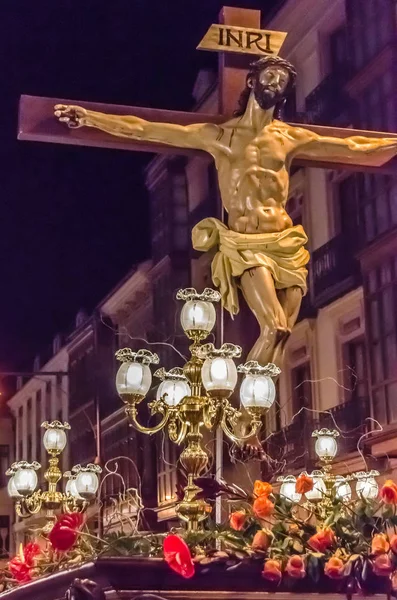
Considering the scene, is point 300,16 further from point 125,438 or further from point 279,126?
point 125,438

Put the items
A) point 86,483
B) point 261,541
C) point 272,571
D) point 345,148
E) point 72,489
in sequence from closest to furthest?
1. point 272,571
2. point 261,541
3. point 345,148
4. point 86,483
5. point 72,489

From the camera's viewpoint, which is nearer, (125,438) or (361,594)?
(361,594)

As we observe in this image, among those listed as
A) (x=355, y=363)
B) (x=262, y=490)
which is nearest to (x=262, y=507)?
(x=262, y=490)

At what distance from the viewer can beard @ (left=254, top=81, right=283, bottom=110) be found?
5316 mm

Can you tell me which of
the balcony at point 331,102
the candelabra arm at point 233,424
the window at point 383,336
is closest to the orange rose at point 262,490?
the candelabra arm at point 233,424

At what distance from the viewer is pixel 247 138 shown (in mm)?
5477

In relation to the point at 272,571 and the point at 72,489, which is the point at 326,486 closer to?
the point at 272,571

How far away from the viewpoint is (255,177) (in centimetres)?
536

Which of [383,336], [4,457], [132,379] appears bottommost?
[132,379]

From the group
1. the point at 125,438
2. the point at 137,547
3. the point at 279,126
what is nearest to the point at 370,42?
the point at 279,126

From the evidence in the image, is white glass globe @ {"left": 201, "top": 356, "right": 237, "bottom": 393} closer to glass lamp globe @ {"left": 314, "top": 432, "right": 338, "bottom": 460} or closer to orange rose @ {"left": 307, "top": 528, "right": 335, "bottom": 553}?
orange rose @ {"left": 307, "top": 528, "right": 335, "bottom": 553}

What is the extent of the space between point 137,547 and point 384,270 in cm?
1132

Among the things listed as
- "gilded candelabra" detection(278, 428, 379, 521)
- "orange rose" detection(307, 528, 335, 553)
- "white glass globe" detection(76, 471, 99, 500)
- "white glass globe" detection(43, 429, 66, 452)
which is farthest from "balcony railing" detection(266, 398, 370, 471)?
"orange rose" detection(307, 528, 335, 553)

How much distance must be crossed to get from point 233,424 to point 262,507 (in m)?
1.55
